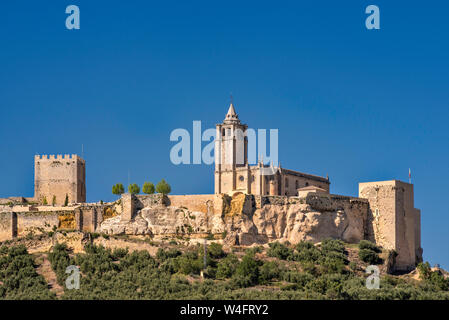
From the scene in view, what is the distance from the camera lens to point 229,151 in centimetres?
7475

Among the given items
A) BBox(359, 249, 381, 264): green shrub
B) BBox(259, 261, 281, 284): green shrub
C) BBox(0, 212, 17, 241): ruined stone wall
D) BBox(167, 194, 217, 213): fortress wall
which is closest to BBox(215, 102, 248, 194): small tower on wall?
BBox(167, 194, 217, 213): fortress wall

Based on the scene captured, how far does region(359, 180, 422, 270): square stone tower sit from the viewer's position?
65688mm

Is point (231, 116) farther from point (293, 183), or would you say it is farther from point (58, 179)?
point (58, 179)

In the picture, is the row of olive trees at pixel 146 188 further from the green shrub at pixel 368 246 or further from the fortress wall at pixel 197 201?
the green shrub at pixel 368 246

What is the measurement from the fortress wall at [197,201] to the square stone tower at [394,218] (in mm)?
9583

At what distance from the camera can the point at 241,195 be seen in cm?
6594

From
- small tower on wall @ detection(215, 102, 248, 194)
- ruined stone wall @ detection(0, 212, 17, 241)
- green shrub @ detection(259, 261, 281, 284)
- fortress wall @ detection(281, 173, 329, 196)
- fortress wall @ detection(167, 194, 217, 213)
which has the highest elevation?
small tower on wall @ detection(215, 102, 248, 194)

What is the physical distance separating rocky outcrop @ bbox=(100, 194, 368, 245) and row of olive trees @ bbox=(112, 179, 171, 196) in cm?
450

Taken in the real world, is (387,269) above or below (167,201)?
below

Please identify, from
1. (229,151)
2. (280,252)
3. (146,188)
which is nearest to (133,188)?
(146,188)

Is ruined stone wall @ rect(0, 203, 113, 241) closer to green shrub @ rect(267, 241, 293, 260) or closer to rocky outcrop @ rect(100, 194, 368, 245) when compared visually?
rocky outcrop @ rect(100, 194, 368, 245)
